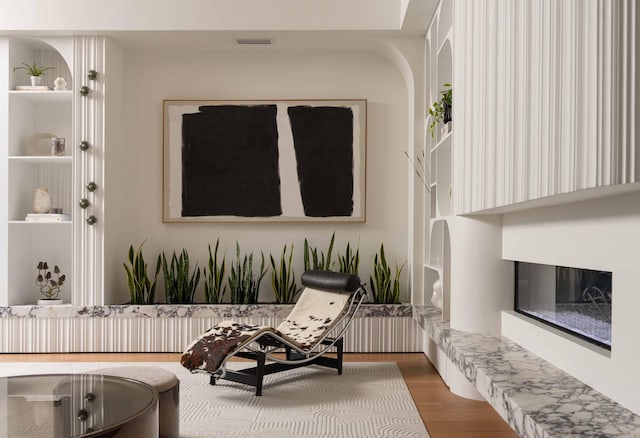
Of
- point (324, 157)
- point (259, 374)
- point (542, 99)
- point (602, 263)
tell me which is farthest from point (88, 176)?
point (602, 263)

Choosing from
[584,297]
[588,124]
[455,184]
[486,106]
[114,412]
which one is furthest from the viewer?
[455,184]

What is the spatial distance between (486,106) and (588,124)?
124 cm

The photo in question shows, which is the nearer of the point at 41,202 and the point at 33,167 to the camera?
the point at 41,202

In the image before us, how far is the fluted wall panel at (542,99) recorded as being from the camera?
1.63m

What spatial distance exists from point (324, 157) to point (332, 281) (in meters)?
1.42

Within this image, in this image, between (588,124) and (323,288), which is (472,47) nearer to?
(588,124)

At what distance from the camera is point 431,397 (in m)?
3.92

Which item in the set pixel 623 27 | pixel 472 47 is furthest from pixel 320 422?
pixel 623 27

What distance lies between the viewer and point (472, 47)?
10.8ft

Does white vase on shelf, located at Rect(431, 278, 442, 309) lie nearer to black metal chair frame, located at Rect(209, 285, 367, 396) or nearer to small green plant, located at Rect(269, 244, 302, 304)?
black metal chair frame, located at Rect(209, 285, 367, 396)

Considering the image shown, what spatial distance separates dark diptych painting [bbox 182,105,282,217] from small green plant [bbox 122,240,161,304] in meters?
0.56

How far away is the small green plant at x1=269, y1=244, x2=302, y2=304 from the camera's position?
5.51 meters

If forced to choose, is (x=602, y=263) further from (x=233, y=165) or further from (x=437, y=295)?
(x=233, y=165)

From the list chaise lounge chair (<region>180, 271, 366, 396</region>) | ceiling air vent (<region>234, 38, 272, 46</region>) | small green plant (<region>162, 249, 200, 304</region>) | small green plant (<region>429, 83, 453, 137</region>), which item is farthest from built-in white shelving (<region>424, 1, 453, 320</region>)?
small green plant (<region>162, 249, 200, 304</region>)
